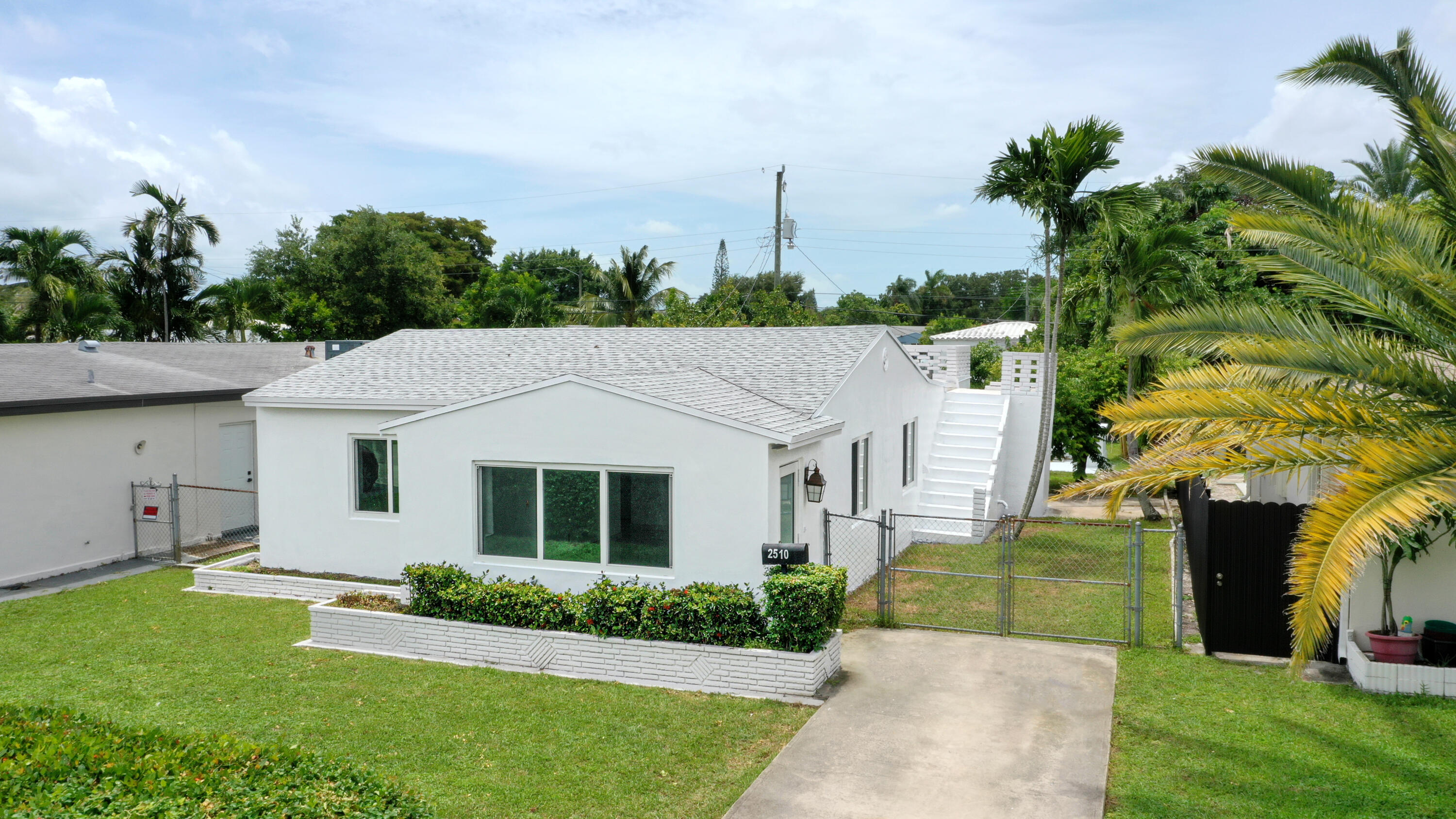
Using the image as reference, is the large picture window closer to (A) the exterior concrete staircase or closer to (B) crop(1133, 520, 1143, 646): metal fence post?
(B) crop(1133, 520, 1143, 646): metal fence post

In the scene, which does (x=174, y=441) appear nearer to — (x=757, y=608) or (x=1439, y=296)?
(x=757, y=608)

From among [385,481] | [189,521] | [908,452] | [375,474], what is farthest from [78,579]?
[908,452]

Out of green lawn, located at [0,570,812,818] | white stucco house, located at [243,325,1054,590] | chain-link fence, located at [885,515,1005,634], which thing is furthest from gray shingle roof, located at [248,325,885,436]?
green lawn, located at [0,570,812,818]

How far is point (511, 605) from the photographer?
36.0 ft

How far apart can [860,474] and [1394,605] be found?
24.5 ft

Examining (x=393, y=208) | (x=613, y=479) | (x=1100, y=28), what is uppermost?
Result: (x=393, y=208)

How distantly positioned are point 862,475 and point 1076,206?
6.68 meters

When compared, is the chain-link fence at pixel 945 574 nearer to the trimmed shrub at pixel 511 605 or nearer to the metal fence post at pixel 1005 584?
the metal fence post at pixel 1005 584

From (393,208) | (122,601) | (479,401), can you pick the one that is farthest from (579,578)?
(393,208)

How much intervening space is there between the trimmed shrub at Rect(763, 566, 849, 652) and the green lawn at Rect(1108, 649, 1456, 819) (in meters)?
2.94

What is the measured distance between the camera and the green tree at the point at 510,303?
39.8 meters

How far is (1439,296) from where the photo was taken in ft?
23.4

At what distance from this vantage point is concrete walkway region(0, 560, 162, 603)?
14.3 m

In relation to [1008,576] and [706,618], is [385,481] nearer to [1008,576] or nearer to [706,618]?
[706,618]
